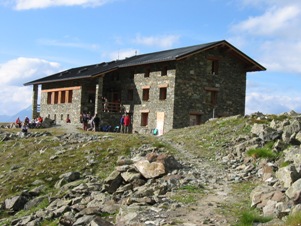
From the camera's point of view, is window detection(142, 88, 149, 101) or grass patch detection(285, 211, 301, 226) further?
window detection(142, 88, 149, 101)

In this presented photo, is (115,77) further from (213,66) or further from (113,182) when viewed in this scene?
(113,182)

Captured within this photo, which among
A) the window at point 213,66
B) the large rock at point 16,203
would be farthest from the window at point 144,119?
the large rock at point 16,203

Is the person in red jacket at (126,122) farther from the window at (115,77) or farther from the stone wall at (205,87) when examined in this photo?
the window at (115,77)

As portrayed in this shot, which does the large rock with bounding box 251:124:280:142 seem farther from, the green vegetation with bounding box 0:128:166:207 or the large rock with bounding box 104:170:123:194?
the large rock with bounding box 104:170:123:194

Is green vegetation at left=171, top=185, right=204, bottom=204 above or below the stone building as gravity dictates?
below

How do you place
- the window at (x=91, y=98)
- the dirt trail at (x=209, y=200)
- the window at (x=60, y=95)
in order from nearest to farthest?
the dirt trail at (x=209, y=200), the window at (x=91, y=98), the window at (x=60, y=95)

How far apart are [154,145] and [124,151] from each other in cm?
170

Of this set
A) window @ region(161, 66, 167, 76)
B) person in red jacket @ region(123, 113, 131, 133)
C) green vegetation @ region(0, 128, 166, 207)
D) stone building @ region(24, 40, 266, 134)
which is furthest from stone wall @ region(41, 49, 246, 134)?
green vegetation @ region(0, 128, 166, 207)

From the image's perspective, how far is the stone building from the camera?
4000 centimetres

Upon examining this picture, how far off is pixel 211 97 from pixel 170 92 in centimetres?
467

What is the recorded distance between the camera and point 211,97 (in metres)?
42.2

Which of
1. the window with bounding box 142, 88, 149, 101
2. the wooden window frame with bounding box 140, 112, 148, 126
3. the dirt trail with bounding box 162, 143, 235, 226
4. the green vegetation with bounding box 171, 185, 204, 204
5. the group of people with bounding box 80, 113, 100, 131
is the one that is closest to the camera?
the dirt trail with bounding box 162, 143, 235, 226

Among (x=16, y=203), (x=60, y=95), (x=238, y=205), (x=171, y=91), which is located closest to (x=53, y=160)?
(x=16, y=203)

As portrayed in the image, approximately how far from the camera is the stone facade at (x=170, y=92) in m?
40.0
